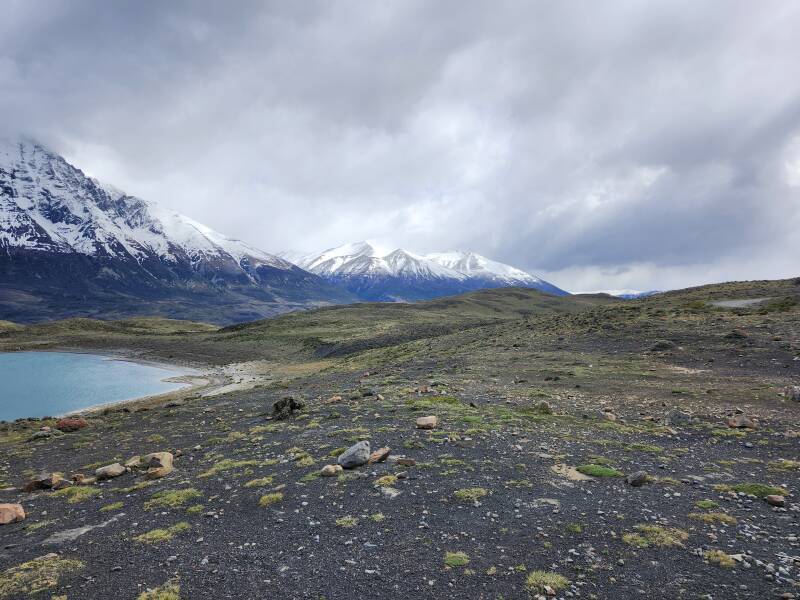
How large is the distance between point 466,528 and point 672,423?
15.3 metres

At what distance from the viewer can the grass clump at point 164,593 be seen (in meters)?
9.87

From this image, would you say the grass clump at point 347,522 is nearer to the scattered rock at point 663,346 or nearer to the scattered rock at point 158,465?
the scattered rock at point 158,465

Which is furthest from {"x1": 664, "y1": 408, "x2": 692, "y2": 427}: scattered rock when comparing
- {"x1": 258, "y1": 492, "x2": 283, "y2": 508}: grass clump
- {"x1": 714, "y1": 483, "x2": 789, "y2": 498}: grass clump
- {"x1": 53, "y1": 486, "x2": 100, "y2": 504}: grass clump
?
{"x1": 53, "y1": 486, "x2": 100, "y2": 504}: grass clump

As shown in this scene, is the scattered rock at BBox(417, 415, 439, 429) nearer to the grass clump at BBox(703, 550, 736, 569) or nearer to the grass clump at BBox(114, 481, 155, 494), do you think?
the grass clump at BBox(114, 481, 155, 494)

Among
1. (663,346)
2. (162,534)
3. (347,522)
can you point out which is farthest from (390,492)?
(663,346)

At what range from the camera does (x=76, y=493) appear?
57.7 feet

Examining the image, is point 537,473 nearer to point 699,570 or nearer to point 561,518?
point 561,518

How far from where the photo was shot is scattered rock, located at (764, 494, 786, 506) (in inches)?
512

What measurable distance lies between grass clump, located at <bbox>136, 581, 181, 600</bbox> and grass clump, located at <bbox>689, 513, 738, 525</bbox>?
45.1 ft

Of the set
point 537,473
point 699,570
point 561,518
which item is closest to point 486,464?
point 537,473

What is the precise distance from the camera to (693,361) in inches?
1437

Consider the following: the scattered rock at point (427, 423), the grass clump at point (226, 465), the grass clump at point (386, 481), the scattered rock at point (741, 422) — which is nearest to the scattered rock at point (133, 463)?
the grass clump at point (226, 465)

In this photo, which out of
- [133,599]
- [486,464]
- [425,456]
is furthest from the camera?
[425,456]

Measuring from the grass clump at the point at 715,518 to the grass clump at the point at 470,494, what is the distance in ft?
19.8
